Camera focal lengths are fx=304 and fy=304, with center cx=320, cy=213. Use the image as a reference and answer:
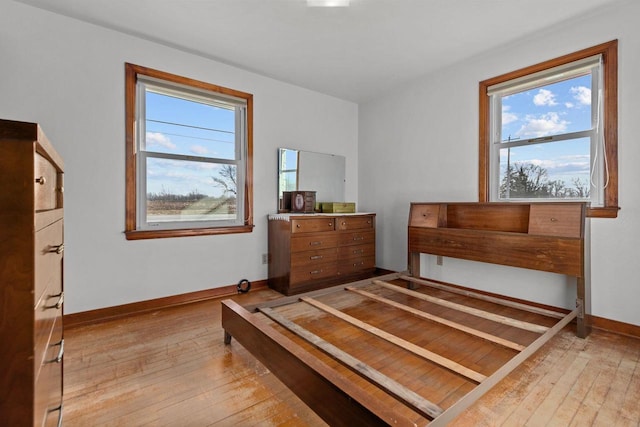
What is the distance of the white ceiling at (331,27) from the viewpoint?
2246 mm

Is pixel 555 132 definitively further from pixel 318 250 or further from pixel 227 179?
pixel 227 179

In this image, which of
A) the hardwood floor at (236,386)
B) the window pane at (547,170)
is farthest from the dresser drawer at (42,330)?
the window pane at (547,170)

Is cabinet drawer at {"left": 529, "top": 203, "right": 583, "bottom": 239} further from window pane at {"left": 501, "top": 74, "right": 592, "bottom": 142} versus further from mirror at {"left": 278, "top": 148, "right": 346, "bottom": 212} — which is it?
mirror at {"left": 278, "top": 148, "right": 346, "bottom": 212}

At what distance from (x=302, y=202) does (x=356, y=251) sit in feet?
2.92

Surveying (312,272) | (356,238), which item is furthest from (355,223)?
(312,272)

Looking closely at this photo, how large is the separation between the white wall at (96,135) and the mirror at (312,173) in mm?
879

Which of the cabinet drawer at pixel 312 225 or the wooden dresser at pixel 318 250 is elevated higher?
the cabinet drawer at pixel 312 225

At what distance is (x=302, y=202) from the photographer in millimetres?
3605

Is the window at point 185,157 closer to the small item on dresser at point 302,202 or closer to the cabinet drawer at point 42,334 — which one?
the small item on dresser at point 302,202

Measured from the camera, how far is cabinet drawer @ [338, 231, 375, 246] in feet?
11.8

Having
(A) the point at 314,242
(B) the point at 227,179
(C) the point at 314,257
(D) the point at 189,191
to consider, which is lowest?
(C) the point at 314,257

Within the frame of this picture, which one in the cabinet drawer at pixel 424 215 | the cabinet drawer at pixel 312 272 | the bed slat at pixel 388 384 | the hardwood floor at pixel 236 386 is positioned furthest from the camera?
the cabinet drawer at pixel 312 272

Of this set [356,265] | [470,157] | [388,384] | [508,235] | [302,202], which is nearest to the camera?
[388,384]

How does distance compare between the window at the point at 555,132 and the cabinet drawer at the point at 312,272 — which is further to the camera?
the cabinet drawer at the point at 312,272
